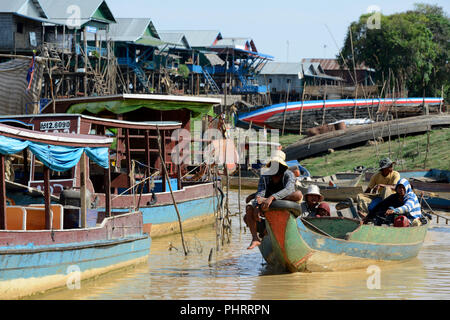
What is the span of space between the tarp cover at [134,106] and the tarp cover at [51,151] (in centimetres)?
671

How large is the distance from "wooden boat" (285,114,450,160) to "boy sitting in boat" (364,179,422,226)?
17.7 meters

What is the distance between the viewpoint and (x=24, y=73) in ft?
62.8

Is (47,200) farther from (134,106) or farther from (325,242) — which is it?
(134,106)

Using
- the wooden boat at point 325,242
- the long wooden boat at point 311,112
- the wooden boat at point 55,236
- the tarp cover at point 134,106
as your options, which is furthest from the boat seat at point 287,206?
the long wooden boat at point 311,112

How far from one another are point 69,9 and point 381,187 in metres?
25.7

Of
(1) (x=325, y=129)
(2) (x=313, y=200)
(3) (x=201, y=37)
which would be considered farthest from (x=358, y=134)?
(3) (x=201, y=37)

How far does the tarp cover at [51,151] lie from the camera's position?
8453 millimetres

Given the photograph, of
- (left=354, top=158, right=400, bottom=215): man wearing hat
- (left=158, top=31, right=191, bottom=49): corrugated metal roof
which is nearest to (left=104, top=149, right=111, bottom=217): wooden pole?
(left=354, top=158, right=400, bottom=215): man wearing hat

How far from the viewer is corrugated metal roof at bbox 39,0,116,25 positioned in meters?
33.7

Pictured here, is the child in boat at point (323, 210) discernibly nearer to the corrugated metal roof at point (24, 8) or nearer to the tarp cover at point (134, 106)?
the tarp cover at point (134, 106)
